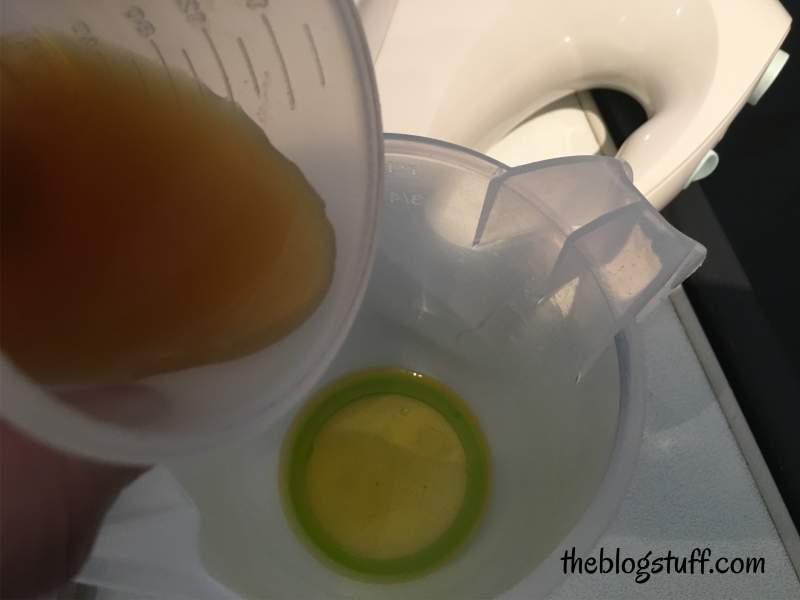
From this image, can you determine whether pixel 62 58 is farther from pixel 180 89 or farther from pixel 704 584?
pixel 704 584

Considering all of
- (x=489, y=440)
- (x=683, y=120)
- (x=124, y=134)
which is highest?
(x=683, y=120)

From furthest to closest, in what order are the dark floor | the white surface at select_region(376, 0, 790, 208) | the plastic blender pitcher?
1. the dark floor
2. the white surface at select_region(376, 0, 790, 208)
3. the plastic blender pitcher

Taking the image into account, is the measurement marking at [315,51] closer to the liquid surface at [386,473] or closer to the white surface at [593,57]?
the white surface at [593,57]

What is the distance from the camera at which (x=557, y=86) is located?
609 millimetres

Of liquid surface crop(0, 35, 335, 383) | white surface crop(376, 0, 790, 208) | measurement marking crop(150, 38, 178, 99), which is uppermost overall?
white surface crop(376, 0, 790, 208)

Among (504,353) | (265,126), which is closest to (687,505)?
(504,353)

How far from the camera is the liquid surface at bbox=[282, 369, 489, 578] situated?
0.53m

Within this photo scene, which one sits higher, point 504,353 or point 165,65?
point 165,65

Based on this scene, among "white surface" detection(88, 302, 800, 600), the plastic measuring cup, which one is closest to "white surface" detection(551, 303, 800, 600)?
"white surface" detection(88, 302, 800, 600)

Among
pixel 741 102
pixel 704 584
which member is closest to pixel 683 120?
pixel 741 102

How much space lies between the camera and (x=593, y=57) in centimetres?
58

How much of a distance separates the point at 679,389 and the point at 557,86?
313 mm

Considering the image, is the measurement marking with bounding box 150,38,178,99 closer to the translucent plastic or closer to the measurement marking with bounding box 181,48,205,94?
the measurement marking with bounding box 181,48,205,94

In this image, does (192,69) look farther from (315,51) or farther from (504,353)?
(504,353)
